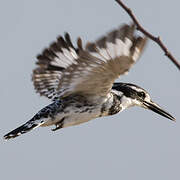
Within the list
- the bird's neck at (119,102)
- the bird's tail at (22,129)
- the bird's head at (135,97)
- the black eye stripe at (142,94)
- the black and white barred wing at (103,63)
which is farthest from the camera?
the black eye stripe at (142,94)

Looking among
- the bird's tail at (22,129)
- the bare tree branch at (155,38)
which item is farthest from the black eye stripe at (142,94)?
the bare tree branch at (155,38)

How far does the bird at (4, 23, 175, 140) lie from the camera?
3518mm

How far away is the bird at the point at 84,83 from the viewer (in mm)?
3518

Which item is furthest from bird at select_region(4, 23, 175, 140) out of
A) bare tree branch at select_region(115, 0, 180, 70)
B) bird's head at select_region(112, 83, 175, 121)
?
bare tree branch at select_region(115, 0, 180, 70)

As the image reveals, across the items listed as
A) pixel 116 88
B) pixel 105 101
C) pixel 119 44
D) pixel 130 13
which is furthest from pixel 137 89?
pixel 130 13

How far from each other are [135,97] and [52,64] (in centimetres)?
100

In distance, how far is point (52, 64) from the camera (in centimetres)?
499

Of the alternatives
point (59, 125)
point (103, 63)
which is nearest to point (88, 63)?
point (103, 63)

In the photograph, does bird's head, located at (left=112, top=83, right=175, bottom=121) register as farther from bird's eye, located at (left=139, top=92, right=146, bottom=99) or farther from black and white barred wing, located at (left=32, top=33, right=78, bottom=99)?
black and white barred wing, located at (left=32, top=33, right=78, bottom=99)

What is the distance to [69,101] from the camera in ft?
15.4

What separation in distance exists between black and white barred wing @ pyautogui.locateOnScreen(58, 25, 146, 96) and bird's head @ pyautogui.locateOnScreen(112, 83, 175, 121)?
0.55 meters

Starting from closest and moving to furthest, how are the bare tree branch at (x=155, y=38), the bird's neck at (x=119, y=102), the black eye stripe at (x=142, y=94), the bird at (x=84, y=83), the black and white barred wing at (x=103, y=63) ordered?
the bare tree branch at (x=155, y=38)
the black and white barred wing at (x=103, y=63)
the bird at (x=84, y=83)
the bird's neck at (x=119, y=102)
the black eye stripe at (x=142, y=94)

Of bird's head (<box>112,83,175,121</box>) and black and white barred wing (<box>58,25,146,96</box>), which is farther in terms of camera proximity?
bird's head (<box>112,83,175,121</box>)

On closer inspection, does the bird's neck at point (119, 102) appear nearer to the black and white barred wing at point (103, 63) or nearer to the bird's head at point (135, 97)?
the bird's head at point (135, 97)
